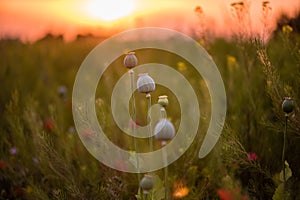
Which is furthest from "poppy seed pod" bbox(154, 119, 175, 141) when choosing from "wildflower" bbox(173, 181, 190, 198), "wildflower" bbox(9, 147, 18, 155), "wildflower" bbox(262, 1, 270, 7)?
"wildflower" bbox(9, 147, 18, 155)

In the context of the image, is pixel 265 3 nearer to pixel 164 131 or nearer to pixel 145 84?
pixel 145 84

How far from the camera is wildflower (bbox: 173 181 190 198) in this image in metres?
1.57

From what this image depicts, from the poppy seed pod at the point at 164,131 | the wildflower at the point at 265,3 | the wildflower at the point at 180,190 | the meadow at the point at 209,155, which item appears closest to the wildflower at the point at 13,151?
the meadow at the point at 209,155

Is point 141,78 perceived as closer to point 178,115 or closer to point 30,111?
point 30,111

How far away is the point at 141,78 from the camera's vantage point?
4.46ft

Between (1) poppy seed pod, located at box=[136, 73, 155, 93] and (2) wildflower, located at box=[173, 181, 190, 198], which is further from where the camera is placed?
(2) wildflower, located at box=[173, 181, 190, 198]

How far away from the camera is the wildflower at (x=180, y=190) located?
5.15 ft

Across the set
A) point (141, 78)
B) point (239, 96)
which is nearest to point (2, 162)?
point (141, 78)

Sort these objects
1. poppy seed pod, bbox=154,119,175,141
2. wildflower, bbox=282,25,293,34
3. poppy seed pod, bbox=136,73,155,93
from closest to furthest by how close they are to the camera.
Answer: poppy seed pod, bbox=154,119,175,141, poppy seed pod, bbox=136,73,155,93, wildflower, bbox=282,25,293,34

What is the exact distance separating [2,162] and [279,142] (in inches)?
56.7

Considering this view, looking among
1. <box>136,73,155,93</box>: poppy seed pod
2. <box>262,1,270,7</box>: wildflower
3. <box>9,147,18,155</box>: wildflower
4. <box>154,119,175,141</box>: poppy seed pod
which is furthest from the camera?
<box>9,147,18,155</box>: wildflower

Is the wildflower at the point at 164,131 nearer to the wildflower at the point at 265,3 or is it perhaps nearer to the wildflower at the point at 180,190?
the wildflower at the point at 180,190

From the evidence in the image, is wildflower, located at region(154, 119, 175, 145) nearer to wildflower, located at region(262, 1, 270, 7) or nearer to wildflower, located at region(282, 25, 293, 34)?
wildflower, located at region(262, 1, 270, 7)

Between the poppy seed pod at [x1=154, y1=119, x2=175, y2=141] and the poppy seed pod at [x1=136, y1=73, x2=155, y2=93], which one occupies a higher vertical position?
the poppy seed pod at [x1=136, y1=73, x2=155, y2=93]
